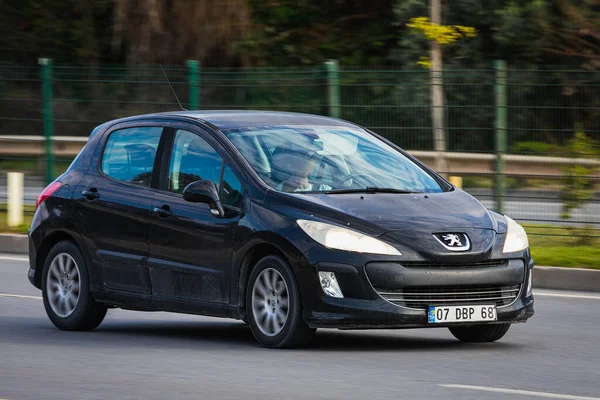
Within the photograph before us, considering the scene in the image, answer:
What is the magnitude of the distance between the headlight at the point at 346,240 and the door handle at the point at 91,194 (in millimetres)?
2189

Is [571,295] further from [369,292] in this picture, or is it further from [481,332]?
[369,292]

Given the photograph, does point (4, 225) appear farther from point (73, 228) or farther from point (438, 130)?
point (73, 228)

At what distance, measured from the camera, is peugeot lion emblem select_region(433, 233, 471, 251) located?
27.9ft

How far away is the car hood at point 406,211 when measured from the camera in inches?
336

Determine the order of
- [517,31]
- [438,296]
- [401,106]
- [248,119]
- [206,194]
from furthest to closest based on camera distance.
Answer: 1. [517,31]
2. [401,106]
3. [248,119]
4. [206,194]
5. [438,296]

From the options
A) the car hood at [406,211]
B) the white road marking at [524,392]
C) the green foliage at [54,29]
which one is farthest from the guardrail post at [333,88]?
the green foliage at [54,29]

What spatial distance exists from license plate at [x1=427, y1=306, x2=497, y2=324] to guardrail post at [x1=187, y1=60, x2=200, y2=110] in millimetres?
11228

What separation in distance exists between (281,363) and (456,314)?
3.81ft

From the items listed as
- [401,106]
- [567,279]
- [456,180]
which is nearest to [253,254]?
[567,279]

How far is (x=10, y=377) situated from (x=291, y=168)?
2393 millimetres

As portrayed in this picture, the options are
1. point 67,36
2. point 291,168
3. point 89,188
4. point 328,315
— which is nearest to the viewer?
point 328,315

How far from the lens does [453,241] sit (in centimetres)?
854

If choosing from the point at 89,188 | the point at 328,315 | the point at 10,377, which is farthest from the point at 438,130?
the point at 10,377

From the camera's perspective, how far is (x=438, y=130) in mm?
17281
